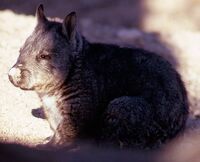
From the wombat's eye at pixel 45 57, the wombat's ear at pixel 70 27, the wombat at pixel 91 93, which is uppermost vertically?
the wombat's ear at pixel 70 27

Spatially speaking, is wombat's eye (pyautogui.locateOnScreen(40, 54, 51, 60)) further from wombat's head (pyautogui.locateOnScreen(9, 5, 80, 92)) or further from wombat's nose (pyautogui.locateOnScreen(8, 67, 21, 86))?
wombat's nose (pyautogui.locateOnScreen(8, 67, 21, 86))

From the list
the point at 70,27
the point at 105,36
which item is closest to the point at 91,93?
the point at 70,27

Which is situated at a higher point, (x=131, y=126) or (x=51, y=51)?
(x=51, y=51)

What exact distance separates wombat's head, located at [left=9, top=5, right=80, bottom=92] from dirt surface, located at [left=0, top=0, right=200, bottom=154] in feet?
2.63

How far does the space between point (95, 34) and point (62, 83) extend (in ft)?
Result: 15.8

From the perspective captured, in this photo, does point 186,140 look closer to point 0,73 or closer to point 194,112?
point 194,112

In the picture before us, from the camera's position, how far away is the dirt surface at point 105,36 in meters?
7.84

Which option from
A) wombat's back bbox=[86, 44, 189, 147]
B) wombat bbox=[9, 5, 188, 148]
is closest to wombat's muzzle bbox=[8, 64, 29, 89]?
wombat bbox=[9, 5, 188, 148]

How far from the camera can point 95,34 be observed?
11922 mm

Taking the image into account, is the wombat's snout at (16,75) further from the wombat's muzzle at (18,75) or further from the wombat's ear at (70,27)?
the wombat's ear at (70,27)

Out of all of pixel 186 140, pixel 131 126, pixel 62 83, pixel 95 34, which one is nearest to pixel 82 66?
pixel 62 83

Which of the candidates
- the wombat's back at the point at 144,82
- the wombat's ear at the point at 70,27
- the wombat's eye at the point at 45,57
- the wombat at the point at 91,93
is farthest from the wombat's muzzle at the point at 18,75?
the wombat's back at the point at 144,82

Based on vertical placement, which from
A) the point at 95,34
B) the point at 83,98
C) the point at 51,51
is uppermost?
the point at 95,34

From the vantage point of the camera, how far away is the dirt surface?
784 centimetres
